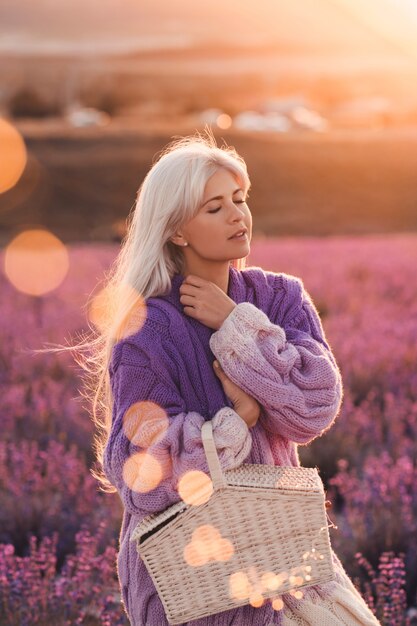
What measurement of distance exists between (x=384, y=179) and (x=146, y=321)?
40.5 m

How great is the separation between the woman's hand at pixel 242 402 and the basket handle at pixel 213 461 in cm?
17

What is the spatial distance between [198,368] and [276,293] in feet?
→ 1.23

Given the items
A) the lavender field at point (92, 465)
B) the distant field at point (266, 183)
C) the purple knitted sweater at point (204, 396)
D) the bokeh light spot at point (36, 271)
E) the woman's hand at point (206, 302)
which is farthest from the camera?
the distant field at point (266, 183)

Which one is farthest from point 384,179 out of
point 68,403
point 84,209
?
point 68,403

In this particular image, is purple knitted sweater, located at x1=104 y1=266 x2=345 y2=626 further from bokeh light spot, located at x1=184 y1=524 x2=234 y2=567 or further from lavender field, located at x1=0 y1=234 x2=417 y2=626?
lavender field, located at x1=0 y1=234 x2=417 y2=626

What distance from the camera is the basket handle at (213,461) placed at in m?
2.36

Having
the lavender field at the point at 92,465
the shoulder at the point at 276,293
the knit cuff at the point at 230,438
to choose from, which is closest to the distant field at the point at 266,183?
the lavender field at the point at 92,465

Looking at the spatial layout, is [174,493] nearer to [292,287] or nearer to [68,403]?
[292,287]

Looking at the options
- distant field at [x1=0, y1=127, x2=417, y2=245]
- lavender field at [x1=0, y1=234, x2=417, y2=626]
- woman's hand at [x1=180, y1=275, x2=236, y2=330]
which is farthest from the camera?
distant field at [x1=0, y1=127, x2=417, y2=245]

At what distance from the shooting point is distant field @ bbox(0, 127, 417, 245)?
1449 inches

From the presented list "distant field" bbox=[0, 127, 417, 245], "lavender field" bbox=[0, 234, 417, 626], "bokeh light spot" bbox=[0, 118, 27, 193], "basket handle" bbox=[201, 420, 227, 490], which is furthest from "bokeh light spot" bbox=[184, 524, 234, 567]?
"bokeh light spot" bbox=[0, 118, 27, 193]

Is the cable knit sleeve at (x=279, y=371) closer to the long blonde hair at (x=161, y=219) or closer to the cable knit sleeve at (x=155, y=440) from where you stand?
the cable knit sleeve at (x=155, y=440)

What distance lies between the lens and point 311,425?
2582 millimetres

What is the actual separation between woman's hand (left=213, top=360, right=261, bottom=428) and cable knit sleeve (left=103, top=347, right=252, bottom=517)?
0.19 feet
